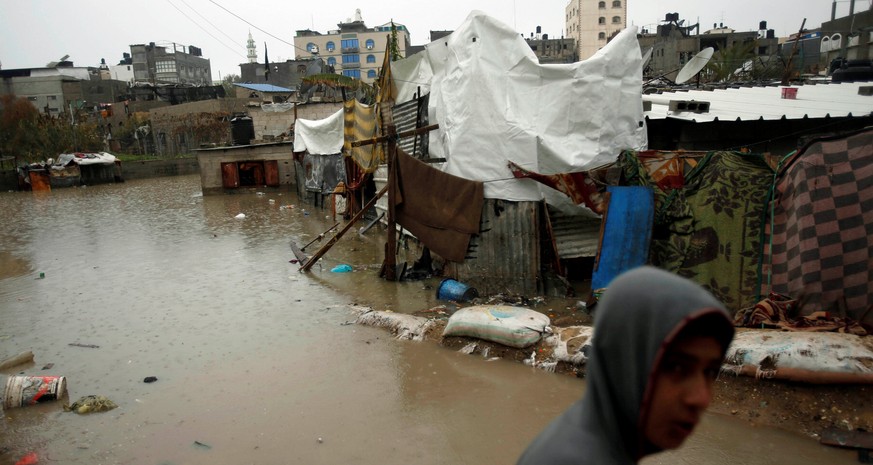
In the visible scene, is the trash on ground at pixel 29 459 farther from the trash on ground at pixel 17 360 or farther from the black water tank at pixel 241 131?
the black water tank at pixel 241 131

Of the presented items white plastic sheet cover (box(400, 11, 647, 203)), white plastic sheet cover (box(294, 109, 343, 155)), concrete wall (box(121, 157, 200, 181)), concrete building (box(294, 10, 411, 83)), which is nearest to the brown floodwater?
white plastic sheet cover (box(400, 11, 647, 203))

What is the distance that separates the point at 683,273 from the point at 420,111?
17.1 feet

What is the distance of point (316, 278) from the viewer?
8945 mm

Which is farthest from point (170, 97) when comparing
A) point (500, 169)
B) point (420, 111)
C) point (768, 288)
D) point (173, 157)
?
point (768, 288)

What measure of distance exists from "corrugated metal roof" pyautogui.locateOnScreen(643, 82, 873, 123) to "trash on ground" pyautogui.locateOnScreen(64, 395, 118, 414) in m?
7.54

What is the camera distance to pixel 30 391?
4.91 metres

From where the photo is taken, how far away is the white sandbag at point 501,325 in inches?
203

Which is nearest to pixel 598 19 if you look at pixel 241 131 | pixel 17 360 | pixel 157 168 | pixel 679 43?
pixel 679 43

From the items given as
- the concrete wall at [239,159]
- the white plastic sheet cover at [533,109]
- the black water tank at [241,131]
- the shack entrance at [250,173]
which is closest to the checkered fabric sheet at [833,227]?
the white plastic sheet cover at [533,109]

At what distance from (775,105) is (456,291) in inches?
227

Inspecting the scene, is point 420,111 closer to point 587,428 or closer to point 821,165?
point 821,165

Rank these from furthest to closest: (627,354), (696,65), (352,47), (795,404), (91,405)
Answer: (352,47) < (696,65) < (91,405) < (795,404) < (627,354)

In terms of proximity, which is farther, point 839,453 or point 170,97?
point 170,97

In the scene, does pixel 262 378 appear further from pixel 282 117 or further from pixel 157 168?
pixel 157 168
